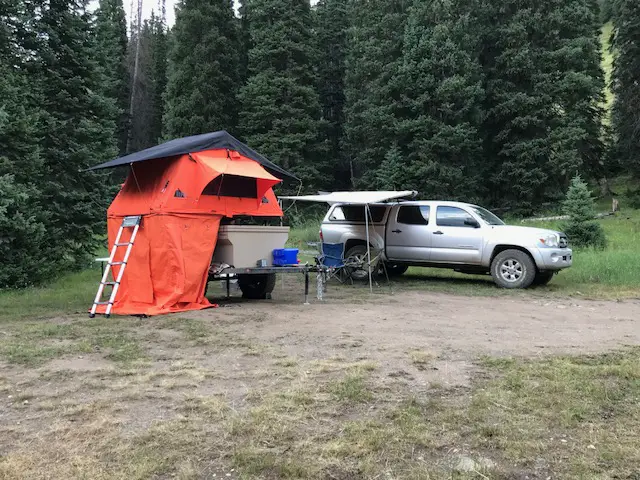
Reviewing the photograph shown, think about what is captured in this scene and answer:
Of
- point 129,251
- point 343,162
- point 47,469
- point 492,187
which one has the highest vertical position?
point 343,162

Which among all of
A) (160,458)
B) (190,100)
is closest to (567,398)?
(160,458)

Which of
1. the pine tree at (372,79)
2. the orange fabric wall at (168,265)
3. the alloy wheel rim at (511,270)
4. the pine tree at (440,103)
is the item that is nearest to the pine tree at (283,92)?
the pine tree at (372,79)

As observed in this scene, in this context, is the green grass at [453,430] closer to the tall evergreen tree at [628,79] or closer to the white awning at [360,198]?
the white awning at [360,198]

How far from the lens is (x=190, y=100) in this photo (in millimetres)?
32938

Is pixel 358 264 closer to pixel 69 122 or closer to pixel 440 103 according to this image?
pixel 69 122

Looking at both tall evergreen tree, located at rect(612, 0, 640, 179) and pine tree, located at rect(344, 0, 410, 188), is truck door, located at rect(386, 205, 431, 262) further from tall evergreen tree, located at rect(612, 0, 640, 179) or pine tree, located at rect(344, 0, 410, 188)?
tall evergreen tree, located at rect(612, 0, 640, 179)

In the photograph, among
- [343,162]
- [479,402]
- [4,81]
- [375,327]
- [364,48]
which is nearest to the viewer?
[479,402]

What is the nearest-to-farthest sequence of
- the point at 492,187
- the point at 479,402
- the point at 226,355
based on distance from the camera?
the point at 479,402 < the point at 226,355 < the point at 492,187

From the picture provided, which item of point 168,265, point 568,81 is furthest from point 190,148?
point 568,81

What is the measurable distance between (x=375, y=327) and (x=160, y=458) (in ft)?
14.2

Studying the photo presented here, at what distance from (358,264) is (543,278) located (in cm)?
402

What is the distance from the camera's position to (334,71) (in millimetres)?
37344

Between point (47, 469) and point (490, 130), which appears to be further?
point (490, 130)

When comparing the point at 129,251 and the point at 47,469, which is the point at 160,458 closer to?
the point at 47,469
